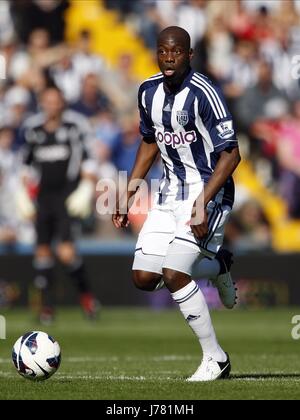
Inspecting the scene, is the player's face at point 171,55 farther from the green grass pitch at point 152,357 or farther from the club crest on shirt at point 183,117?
the green grass pitch at point 152,357

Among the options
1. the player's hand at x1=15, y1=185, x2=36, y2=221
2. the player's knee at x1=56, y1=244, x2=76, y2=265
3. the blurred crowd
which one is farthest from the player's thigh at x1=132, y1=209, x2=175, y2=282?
the blurred crowd

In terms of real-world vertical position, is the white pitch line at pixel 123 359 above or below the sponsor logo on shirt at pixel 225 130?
below

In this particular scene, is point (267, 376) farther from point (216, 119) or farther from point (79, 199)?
point (79, 199)

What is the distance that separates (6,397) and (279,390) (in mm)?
1705

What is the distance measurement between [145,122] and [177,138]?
Result: 357 millimetres

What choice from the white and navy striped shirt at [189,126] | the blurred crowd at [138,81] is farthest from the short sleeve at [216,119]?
the blurred crowd at [138,81]

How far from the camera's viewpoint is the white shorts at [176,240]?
7941 mm

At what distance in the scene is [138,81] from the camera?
2066cm

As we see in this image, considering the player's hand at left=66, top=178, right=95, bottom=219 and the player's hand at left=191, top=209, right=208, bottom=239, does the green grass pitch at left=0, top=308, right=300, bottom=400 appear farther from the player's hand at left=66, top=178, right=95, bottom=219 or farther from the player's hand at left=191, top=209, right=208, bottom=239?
the player's hand at left=66, top=178, right=95, bottom=219

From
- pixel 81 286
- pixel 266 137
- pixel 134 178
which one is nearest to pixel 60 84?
pixel 266 137

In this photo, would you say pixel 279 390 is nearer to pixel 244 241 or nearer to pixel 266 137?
pixel 244 241

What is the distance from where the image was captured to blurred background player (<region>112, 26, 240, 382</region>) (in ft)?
25.9

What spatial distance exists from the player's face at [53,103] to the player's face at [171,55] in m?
6.80

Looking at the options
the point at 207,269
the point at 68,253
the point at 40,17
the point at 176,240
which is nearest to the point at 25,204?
the point at 68,253
